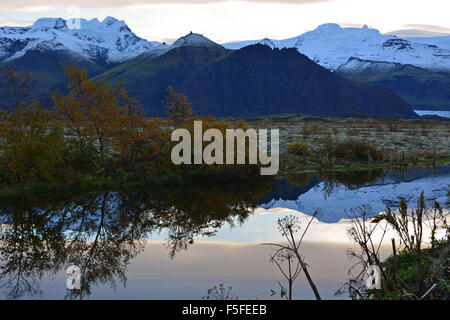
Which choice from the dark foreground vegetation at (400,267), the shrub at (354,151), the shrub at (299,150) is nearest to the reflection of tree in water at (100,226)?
the dark foreground vegetation at (400,267)

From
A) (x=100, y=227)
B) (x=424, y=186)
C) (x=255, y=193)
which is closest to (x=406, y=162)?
(x=424, y=186)

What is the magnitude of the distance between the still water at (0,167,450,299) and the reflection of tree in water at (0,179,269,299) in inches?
1.7

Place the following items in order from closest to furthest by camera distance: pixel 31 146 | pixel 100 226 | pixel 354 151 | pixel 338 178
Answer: pixel 100 226 < pixel 31 146 < pixel 338 178 < pixel 354 151

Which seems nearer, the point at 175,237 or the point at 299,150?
the point at 175,237

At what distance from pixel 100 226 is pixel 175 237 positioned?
4.14m

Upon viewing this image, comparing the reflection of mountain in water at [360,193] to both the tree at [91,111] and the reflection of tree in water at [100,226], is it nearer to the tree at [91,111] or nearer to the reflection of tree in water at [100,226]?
the reflection of tree in water at [100,226]

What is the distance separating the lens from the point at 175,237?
63.6 feet

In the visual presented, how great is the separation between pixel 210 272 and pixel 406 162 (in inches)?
1337

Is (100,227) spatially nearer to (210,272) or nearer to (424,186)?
(210,272)

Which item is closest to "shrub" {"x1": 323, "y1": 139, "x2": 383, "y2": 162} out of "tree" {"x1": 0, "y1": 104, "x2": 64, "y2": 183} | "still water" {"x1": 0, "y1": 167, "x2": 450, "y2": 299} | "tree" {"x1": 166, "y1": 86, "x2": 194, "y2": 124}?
"still water" {"x1": 0, "y1": 167, "x2": 450, "y2": 299}

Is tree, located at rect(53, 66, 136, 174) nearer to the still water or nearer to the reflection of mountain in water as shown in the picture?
the still water

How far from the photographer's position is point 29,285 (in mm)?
14203

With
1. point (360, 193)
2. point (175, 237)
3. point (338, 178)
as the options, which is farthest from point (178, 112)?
point (175, 237)

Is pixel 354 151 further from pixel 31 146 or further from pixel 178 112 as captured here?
pixel 31 146
